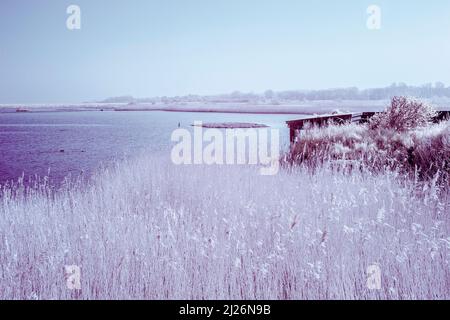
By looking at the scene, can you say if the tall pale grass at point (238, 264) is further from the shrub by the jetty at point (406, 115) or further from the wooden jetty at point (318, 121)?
the shrub by the jetty at point (406, 115)

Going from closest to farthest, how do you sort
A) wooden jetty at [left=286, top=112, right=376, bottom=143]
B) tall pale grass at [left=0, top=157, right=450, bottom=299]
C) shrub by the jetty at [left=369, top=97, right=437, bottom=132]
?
1. tall pale grass at [left=0, top=157, right=450, bottom=299]
2. shrub by the jetty at [left=369, top=97, right=437, bottom=132]
3. wooden jetty at [left=286, top=112, right=376, bottom=143]

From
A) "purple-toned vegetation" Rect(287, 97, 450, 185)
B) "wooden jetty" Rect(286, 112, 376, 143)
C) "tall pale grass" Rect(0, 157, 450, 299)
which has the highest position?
"wooden jetty" Rect(286, 112, 376, 143)

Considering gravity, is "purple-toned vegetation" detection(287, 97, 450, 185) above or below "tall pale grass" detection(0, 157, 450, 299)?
above

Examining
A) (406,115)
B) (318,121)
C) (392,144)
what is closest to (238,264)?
(392,144)

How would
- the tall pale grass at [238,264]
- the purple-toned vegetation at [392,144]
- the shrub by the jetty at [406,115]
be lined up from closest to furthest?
the tall pale grass at [238,264], the purple-toned vegetation at [392,144], the shrub by the jetty at [406,115]

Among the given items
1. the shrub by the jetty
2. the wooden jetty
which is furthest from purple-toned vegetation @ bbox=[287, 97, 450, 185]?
the wooden jetty

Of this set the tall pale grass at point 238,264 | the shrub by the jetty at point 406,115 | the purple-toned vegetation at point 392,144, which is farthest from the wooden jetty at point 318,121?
the tall pale grass at point 238,264

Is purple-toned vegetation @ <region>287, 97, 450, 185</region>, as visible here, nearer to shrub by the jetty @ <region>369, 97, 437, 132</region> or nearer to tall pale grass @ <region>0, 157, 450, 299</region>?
shrub by the jetty @ <region>369, 97, 437, 132</region>

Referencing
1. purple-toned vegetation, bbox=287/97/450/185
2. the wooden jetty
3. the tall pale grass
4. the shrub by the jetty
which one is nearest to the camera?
the tall pale grass

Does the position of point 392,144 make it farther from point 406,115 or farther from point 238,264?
point 238,264

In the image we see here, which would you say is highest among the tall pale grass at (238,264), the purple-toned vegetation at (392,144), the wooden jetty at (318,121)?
the wooden jetty at (318,121)

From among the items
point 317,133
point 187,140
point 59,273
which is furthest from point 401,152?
point 187,140
